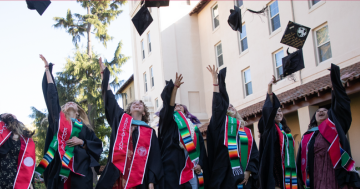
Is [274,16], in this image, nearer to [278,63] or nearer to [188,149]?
[278,63]

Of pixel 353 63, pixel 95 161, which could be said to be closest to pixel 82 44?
pixel 353 63

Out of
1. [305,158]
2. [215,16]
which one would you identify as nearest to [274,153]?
[305,158]

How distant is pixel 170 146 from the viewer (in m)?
4.76

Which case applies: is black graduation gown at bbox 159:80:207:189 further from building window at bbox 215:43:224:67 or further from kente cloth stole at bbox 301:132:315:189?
building window at bbox 215:43:224:67

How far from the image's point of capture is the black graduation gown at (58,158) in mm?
4605

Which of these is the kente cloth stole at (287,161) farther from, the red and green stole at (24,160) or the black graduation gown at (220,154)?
the red and green stole at (24,160)

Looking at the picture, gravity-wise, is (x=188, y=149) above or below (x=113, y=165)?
above

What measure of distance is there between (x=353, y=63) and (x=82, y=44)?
18558mm

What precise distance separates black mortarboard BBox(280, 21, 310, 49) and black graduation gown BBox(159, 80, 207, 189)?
168 inches

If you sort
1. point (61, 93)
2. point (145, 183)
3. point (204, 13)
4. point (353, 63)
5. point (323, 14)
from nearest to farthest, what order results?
point (145, 183) < point (353, 63) < point (323, 14) < point (204, 13) < point (61, 93)

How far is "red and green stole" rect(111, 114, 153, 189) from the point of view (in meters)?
4.44

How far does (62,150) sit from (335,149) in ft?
11.8

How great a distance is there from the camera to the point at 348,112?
5035 mm

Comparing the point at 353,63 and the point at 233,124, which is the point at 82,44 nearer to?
the point at 353,63
